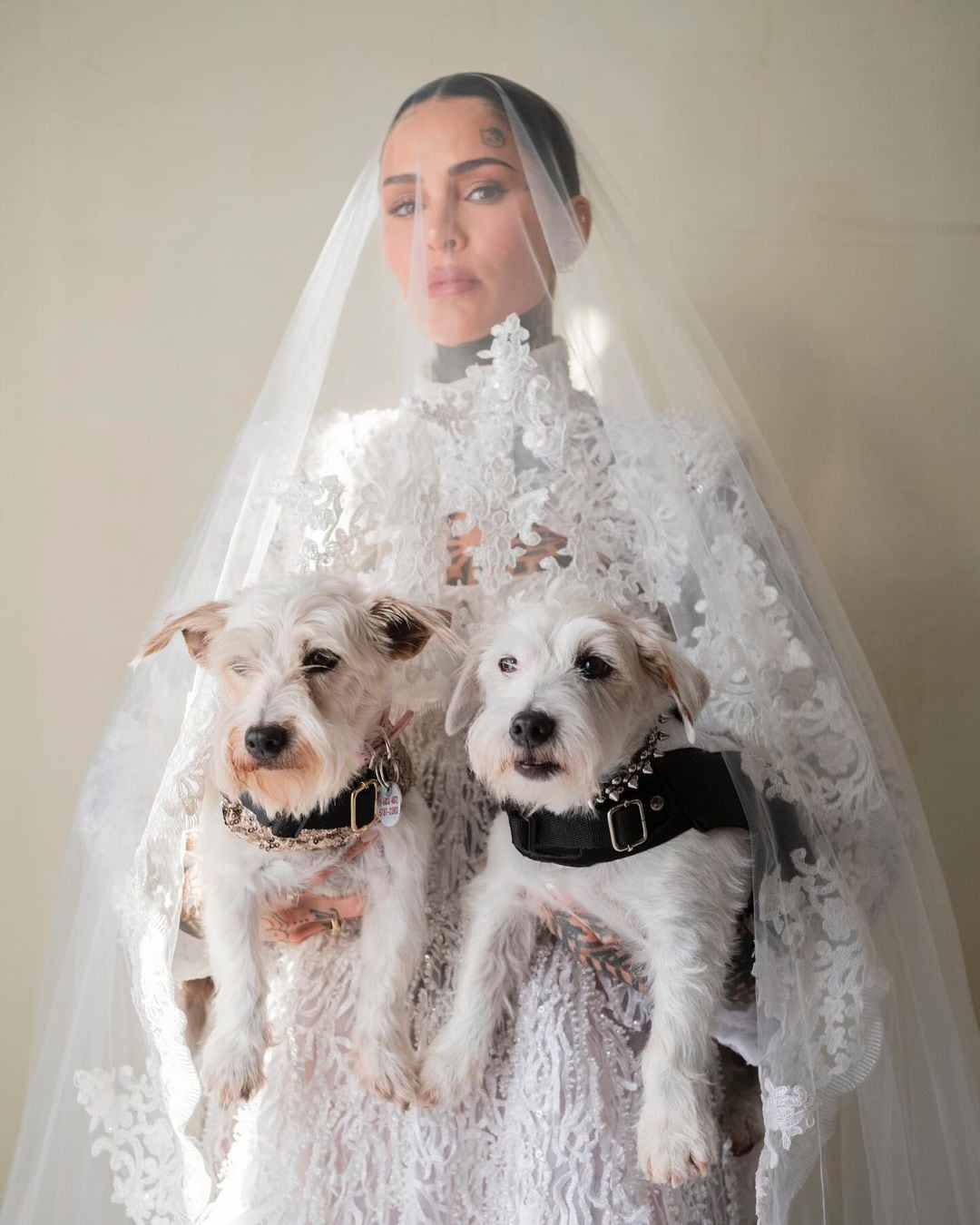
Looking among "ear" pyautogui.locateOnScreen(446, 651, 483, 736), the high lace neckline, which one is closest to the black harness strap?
"ear" pyautogui.locateOnScreen(446, 651, 483, 736)

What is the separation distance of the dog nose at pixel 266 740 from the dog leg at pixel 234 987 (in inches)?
8.8

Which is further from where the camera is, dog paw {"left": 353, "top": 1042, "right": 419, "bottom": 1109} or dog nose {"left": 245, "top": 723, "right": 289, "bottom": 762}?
dog paw {"left": 353, "top": 1042, "right": 419, "bottom": 1109}

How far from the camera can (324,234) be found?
208cm

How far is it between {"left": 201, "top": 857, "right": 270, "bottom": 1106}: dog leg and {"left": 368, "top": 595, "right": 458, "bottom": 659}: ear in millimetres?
309

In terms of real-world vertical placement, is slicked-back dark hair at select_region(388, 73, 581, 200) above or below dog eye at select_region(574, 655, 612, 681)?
above

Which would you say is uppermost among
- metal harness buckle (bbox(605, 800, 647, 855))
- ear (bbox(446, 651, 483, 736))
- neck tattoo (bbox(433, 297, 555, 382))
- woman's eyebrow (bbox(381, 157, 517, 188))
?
woman's eyebrow (bbox(381, 157, 517, 188))

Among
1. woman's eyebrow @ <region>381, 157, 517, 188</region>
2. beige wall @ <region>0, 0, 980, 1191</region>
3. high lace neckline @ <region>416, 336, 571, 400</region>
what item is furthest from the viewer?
beige wall @ <region>0, 0, 980, 1191</region>

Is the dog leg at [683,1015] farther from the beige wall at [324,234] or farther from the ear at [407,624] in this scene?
the beige wall at [324,234]

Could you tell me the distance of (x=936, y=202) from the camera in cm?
201

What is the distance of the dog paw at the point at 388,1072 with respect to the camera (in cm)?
112

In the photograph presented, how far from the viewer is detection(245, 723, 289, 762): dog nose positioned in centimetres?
101

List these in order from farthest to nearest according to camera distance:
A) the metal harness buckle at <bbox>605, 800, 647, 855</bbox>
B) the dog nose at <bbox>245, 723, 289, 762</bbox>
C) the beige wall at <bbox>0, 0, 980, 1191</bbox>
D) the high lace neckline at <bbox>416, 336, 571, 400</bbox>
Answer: the beige wall at <bbox>0, 0, 980, 1191</bbox>
the high lace neckline at <bbox>416, 336, 571, 400</bbox>
the metal harness buckle at <bbox>605, 800, 647, 855</bbox>
the dog nose at <bbox>245, 723, 289, 762</bbox>

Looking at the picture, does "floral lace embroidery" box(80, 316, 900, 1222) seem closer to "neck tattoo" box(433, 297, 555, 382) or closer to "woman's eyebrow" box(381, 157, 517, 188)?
"neck tattoo" box(433, 297, 555, 382)

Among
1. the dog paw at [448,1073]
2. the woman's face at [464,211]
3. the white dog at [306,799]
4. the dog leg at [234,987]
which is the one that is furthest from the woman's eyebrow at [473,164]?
the dog paw at [448,1073]
